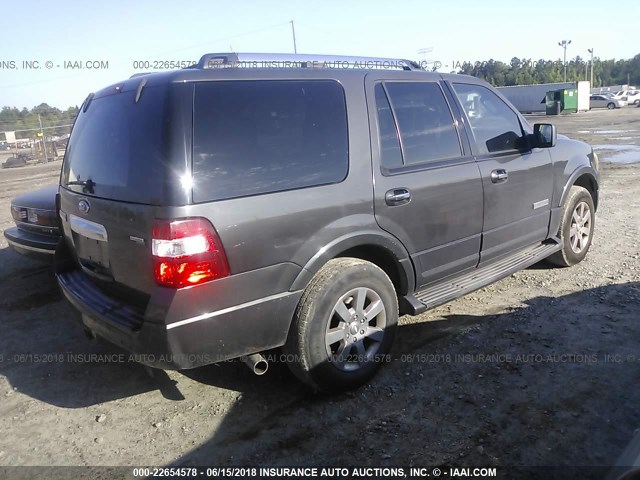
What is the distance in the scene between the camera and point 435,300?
147 inches

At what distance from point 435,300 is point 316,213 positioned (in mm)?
1261

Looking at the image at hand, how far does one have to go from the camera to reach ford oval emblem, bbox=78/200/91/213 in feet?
10.5

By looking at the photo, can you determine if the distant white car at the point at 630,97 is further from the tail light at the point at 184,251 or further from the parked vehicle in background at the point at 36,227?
the tail light at the point at 184,251

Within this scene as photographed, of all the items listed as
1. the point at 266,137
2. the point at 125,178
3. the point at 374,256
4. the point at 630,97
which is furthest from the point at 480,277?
the point at 630,97

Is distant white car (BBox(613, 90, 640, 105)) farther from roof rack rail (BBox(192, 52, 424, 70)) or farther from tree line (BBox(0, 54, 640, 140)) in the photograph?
roof rack rail (BBox(192, 52, 424, 70))

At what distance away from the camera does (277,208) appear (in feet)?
9.42

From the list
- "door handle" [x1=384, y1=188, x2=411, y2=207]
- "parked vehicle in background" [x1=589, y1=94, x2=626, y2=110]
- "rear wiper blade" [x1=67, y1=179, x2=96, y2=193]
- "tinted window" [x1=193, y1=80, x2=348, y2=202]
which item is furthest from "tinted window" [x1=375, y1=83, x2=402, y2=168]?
"parked vehicle in background" [x1=589, y1=94, x2=626, y2=110]

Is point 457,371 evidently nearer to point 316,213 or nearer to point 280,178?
point 316,213

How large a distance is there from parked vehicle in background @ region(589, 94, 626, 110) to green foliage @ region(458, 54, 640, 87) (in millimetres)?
15757

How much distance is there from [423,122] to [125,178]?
2.13m

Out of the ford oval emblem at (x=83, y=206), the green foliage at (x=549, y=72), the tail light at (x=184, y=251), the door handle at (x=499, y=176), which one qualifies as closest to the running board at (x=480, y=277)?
the door handle at (x=499, y=176)

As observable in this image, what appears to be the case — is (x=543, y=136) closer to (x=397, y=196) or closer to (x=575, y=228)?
(x=575, y=228)

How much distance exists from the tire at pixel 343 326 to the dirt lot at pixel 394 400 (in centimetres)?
18

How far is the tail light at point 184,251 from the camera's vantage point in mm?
2607
